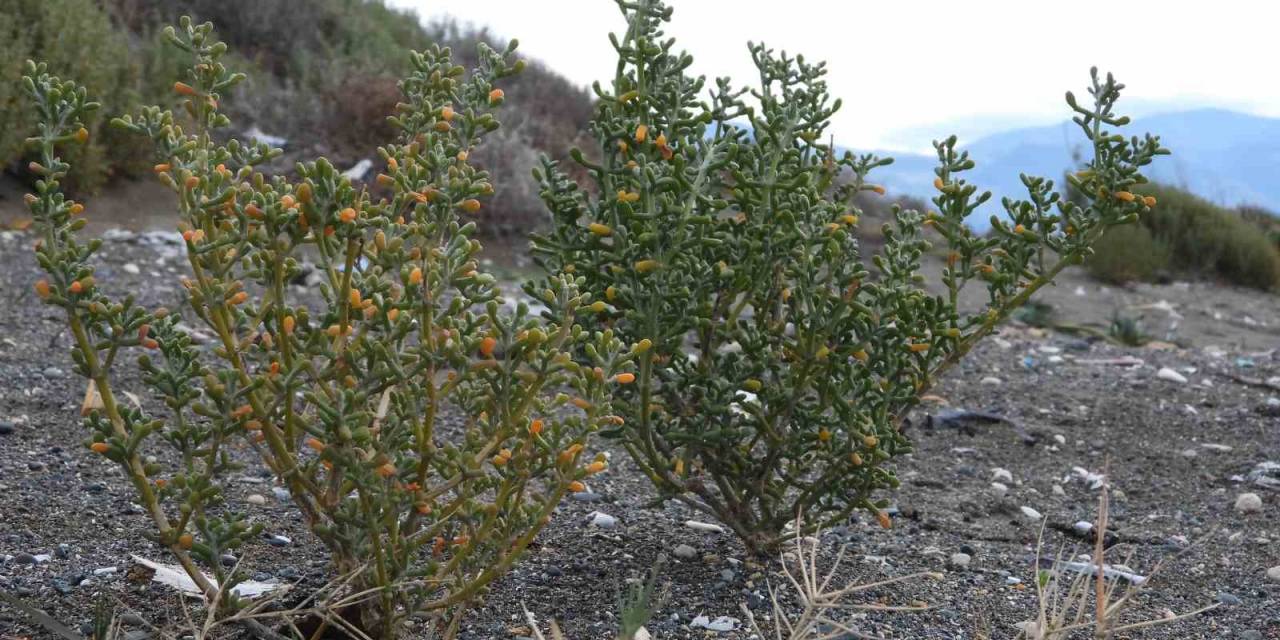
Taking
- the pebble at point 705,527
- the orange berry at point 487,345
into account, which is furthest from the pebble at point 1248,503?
the orange berry at point 487,345

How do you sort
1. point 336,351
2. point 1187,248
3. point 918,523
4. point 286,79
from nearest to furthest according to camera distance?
point 336,351 → point 918,523 → point 286,79 → point 1187,248

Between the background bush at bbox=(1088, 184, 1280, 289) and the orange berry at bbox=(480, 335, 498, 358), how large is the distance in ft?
34.5

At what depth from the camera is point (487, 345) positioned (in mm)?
1855

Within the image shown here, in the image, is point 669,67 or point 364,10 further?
point 364,10

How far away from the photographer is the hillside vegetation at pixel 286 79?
8.59m

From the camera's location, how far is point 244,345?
1.96 m

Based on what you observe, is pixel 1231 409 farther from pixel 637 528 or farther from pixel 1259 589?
pixel 637 528

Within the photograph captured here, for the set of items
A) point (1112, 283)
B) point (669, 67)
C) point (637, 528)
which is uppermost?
point (669, 67)

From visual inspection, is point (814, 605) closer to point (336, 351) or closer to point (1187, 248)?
point (336, 351)

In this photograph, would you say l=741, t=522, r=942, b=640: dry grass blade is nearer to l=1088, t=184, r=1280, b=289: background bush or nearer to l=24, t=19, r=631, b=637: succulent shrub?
l=24, t=19, r=631, b=637: succulent shrub

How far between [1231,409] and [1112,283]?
646 centimetres

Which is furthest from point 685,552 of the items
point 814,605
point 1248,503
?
point 1248,503

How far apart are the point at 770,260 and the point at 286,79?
10362 mm

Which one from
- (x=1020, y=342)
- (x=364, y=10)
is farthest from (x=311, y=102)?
(x=1020, y=342)
